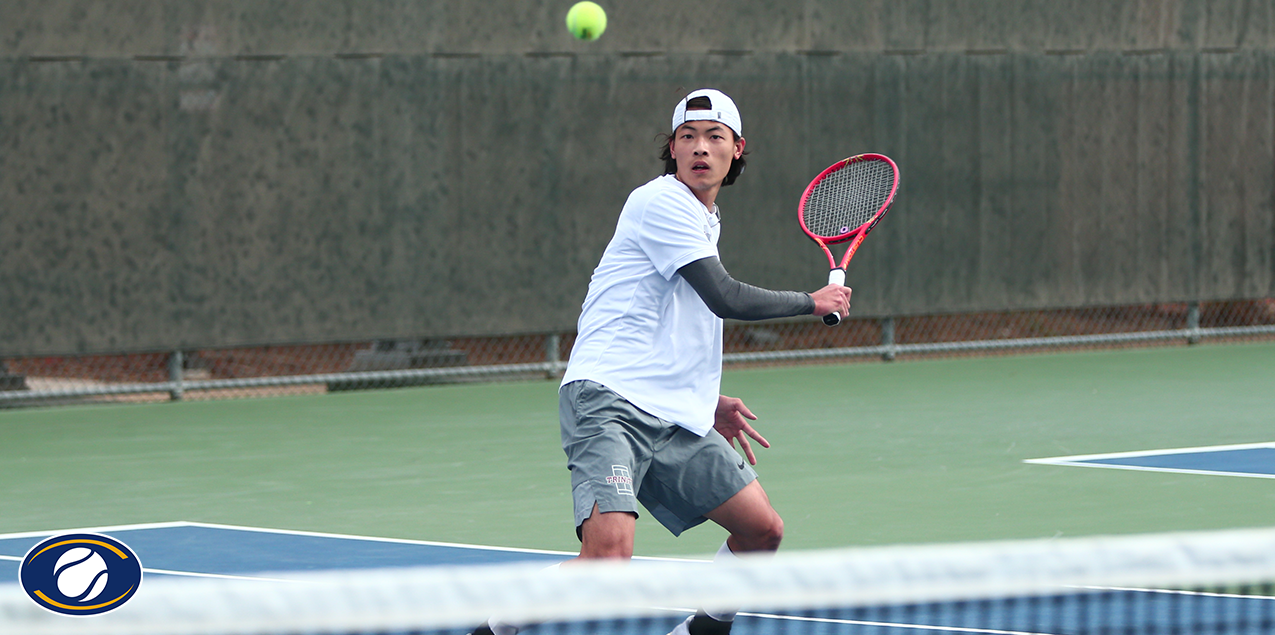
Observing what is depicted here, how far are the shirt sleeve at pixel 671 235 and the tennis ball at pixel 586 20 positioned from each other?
691 cm

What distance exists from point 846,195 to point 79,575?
9.68ft

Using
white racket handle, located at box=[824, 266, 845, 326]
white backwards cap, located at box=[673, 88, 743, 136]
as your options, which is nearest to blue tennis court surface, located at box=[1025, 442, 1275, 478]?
white racket handle, located at box=[824, 266, 845, 326]

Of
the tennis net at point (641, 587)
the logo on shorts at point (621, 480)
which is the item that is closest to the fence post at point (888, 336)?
the logo on shorts at point (621, 480)

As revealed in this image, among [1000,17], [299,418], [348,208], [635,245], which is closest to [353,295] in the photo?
[348,208]

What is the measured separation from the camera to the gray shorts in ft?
12.9

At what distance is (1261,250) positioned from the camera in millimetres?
13016

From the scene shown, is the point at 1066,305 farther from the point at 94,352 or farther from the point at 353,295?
the point at 94,352

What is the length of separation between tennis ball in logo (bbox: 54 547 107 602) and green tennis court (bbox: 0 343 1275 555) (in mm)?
2593

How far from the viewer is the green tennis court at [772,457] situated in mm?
6293

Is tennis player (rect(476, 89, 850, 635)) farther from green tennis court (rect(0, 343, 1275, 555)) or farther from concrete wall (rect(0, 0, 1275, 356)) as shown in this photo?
concrete wall (rect(0, 0, 1275, 356))

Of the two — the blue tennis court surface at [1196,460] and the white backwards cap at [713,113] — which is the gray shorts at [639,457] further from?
the blue tennis court surface at [1196,460]

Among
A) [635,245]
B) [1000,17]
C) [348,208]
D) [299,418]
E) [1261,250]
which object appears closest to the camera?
[635,245]

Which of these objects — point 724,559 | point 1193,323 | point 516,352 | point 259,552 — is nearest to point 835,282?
point 724,559

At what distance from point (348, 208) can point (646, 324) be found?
676cm
